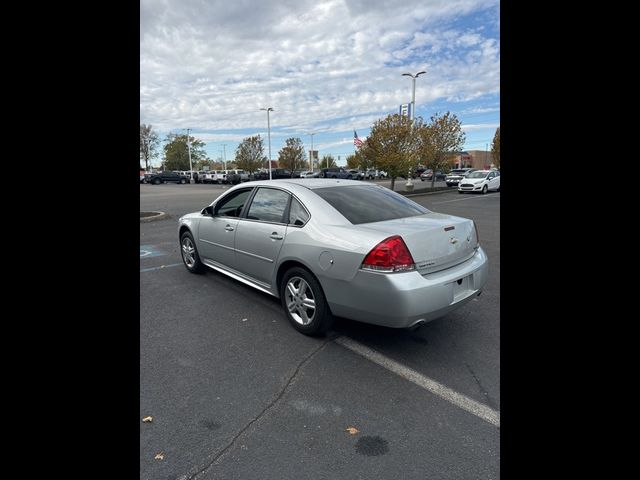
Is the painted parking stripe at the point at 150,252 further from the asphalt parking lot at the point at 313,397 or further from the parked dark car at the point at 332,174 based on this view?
the parked dark car at the point at 332,174

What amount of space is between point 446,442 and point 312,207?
234cm

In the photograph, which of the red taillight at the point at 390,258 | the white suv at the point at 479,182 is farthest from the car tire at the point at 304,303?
the white suv at the point at 479,182

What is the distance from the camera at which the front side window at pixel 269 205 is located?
14.0ft

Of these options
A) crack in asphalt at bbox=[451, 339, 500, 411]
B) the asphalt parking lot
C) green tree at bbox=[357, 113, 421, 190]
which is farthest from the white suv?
crack in asphalt at bbox=[451, 339, 500, 411]

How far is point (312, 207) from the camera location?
3949mm

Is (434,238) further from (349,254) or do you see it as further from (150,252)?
(150,252)

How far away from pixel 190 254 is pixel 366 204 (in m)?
3.12

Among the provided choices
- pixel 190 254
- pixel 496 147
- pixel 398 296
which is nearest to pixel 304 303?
pixel 398 296

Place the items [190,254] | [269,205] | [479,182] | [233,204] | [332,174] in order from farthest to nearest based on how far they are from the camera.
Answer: [332,174], [479,182], [190,254], [233,204], [269,205]

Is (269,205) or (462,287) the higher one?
(269,205)

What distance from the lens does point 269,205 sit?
4.48 meters
